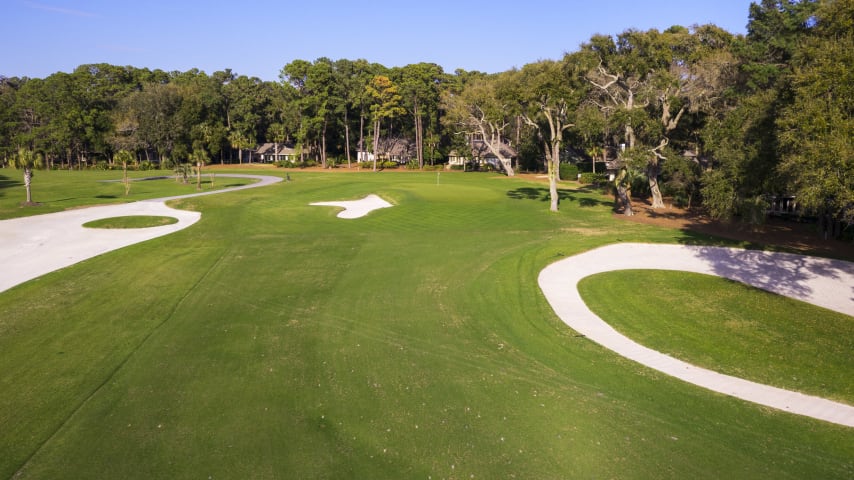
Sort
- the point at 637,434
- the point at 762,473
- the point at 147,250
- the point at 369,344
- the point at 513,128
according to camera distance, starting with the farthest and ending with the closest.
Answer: the point at 513,128 < the point at 147,250 < the point at 369,344 < the point at 637,434 < the point at 762,473

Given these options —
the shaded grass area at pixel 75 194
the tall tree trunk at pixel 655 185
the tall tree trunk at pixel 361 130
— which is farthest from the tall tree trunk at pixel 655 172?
the tall tree trunk at pixel 361 130

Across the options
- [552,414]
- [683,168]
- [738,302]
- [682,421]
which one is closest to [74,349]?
[552,414]

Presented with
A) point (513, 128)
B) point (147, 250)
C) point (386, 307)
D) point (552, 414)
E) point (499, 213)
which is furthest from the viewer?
point (513, 128)

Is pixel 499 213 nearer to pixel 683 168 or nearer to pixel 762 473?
pixel 683 168

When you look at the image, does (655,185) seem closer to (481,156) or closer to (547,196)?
(547,196)

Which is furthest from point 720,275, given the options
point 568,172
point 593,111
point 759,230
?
point 568,172

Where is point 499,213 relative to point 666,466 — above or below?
above

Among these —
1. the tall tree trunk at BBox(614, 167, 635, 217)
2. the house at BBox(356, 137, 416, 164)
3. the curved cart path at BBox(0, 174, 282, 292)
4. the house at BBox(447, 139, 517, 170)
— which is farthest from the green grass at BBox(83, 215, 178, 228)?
the house at BBox(356, 137, 416, 164)
